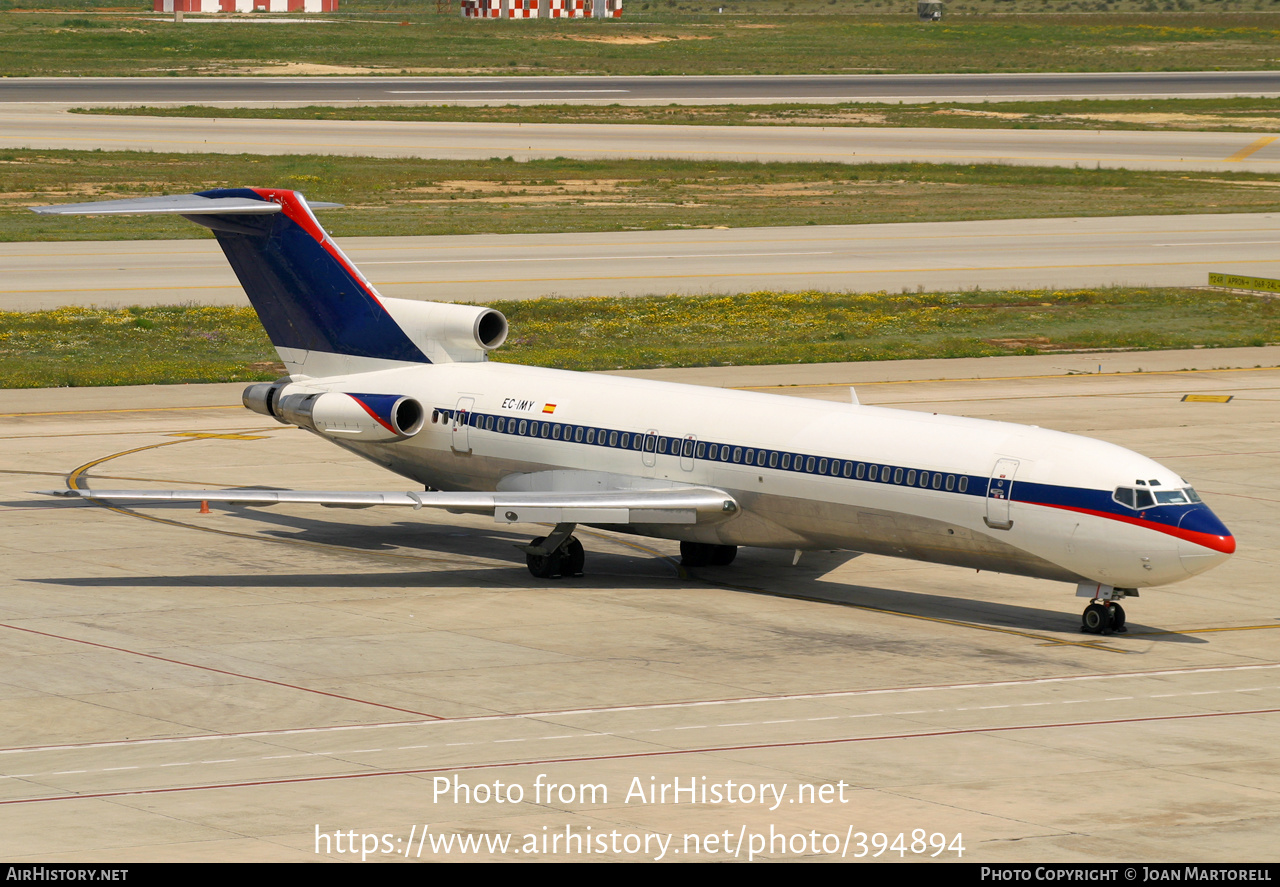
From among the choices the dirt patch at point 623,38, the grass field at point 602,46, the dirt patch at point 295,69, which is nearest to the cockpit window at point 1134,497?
the grass field at point 602,46

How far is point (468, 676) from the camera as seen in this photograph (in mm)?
23406

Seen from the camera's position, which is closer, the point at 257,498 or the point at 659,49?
the point at 257,498

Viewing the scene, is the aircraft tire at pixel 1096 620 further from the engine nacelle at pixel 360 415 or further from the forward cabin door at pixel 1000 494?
the engine nacelle at pixel 360 415

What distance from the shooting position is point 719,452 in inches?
1131

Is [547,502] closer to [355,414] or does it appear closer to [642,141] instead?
[355,414]

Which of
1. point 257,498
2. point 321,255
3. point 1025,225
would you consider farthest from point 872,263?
point 257,498

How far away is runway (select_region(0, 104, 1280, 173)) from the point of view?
90.8m

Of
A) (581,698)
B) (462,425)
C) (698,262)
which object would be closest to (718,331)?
(698,262)

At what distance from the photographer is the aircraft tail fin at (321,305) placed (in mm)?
32531

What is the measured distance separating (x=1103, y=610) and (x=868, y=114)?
292 feet

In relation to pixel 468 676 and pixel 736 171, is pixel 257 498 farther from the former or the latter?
pixel 736 171

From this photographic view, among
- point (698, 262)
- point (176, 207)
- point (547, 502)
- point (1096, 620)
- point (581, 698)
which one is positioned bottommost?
point (581, 698)

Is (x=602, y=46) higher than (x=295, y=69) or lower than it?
higher
